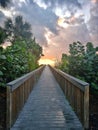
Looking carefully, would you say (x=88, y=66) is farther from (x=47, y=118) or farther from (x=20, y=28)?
(x=20, y=28)

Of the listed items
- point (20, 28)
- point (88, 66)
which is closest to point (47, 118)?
point (88, 66)

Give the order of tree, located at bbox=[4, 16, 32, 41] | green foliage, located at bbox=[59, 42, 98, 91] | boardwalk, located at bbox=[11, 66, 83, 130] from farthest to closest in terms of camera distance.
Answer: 1. tree, located at bbox=[4, 16, 32, 41]
2. green foliage, located at bbox=[59, 42, 98, 91]
3. boardwalk, located at bbox=[11, 66, 83, 130]

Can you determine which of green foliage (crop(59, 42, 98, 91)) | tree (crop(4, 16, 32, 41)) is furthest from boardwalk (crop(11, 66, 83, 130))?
tree (crop(4, 16, 32, 41))

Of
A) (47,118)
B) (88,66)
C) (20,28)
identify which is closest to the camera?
(47,118)

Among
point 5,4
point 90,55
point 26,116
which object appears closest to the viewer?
point 26,116

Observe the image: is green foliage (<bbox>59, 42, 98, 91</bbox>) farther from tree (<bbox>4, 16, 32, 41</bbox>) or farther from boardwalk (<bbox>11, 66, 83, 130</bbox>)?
tree (<bbox>4, 16, 32, 41</bbox>)

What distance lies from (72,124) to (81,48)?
644 cm

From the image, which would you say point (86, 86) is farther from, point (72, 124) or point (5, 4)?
point (5, 4)

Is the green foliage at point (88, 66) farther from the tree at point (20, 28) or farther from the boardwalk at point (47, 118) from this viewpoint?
the tree at point (20, 28)

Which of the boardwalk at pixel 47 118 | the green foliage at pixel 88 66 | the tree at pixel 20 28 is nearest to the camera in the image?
the boardwalk at pixel 47 118

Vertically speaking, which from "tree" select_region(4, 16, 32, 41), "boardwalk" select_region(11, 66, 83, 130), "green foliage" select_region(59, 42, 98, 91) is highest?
"tree" select_region(4, 16, 32, 41)

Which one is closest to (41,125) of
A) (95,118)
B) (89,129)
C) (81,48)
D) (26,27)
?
(89,129)

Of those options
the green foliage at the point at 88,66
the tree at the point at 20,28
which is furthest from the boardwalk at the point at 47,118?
the tree at the point at 20,28

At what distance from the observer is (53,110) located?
751 cm
